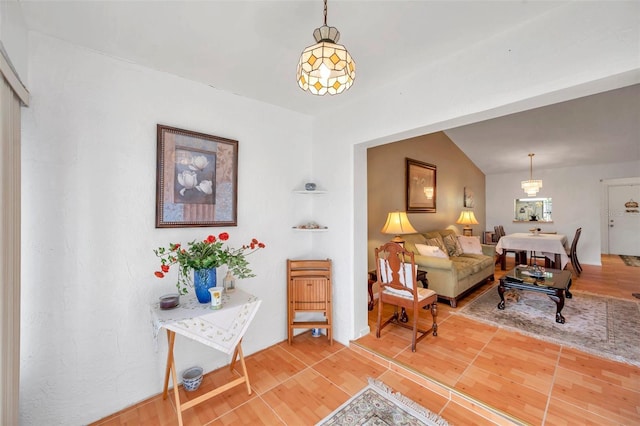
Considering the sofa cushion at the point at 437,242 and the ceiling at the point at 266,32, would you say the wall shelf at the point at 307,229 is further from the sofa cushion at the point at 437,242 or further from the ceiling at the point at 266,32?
the sofa cushion at the point at 437,242

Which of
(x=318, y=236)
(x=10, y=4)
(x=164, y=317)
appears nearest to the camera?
(x=10, y=4)

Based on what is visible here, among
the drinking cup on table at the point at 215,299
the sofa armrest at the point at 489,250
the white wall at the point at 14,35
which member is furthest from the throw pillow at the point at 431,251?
the white wall at the point at 14,35

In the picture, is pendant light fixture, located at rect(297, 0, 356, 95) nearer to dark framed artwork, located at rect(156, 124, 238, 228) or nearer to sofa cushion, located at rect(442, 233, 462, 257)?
dark framed artwork, located at rect(156, 124, 238, 228)

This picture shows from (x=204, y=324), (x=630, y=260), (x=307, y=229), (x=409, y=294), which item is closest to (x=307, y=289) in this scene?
(x=307, y=229)

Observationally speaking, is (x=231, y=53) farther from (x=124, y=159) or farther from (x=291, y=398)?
(x=291, y=398)

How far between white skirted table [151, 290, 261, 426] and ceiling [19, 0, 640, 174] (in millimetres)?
1879

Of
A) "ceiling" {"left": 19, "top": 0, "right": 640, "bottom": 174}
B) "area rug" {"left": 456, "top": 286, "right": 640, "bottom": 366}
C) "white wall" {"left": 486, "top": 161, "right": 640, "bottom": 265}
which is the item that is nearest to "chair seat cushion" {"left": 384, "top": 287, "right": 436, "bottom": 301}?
"area rug" {"left": 456, "top": 286, "right": 640, "bottom": 366}

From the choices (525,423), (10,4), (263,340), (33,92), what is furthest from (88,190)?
(525,423)

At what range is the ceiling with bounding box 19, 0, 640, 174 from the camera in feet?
4.92

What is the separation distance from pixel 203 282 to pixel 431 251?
3.29 metres

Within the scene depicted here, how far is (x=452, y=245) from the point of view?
5023mm

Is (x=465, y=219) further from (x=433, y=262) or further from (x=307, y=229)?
(x=307, y=229)

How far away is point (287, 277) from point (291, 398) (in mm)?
A: 1115

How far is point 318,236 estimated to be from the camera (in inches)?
121
